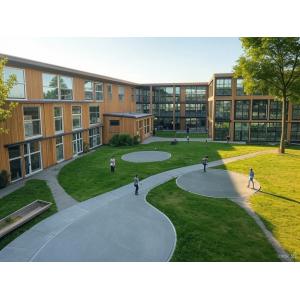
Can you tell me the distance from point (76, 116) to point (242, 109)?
25.0 m

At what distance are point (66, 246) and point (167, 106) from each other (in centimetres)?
4979

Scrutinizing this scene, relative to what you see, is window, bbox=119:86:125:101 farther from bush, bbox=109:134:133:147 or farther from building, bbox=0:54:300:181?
bush, bbox=109:134:133:147

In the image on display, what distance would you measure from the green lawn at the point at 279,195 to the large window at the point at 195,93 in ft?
95.6

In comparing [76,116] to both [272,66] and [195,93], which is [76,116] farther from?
[195,93]

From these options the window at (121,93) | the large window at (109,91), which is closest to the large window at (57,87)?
the large window at (109,91)

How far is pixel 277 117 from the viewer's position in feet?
135

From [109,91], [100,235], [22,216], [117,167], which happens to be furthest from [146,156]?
[100,235]

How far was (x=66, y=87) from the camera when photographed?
3025 cm

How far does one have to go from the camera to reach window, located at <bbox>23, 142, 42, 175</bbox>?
2297 centimetres

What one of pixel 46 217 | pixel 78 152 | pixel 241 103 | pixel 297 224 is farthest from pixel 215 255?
pixel 241 103

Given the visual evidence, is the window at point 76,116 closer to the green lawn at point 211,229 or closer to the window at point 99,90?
the window at point 99,90

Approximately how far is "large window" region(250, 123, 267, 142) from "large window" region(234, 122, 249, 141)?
73 cm

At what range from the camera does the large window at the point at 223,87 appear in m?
41.9

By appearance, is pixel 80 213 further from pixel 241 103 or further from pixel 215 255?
pixel 241 103
